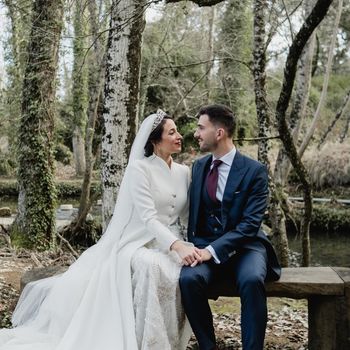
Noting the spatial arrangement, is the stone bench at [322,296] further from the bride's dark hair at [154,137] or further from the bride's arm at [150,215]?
the bride's dark hair at [154,137]

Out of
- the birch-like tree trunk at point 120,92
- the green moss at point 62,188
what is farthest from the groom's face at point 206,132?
the green moss at point 62,188

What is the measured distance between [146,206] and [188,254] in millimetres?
522

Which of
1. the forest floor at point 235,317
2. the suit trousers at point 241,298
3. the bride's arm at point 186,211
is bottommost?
the forest floor at point 235,317

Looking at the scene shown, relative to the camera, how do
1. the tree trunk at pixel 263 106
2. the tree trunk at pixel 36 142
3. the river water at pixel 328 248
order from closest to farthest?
the tree trunk at pixel 263 106, the tree trunk at pixel 36 142, the river water at pixel 328 248

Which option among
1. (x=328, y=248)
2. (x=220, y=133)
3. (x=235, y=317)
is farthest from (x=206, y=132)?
(x=328, y=248)

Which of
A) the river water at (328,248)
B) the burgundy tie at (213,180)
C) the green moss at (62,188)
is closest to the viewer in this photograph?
the burgundy tie at (213,180)

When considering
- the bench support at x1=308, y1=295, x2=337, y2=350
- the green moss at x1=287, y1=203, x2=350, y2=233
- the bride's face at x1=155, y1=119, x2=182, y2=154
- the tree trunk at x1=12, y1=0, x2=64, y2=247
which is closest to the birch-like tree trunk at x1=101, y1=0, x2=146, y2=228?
the bride's face at x1=155, y1=119, x2=182, y2=154

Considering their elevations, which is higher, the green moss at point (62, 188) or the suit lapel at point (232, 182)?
the suit lapel at point (232, 182)

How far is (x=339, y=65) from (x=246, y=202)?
2779 centimetres

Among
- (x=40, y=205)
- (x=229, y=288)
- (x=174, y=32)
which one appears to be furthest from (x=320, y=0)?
(x=174, y=32)

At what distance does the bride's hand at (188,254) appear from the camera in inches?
141

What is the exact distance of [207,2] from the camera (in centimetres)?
420

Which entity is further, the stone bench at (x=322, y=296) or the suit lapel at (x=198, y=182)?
the suit lapel at (x=198, y=182)

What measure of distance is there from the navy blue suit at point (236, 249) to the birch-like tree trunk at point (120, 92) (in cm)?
160
